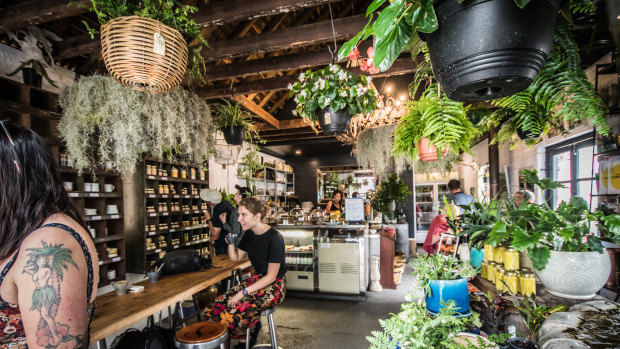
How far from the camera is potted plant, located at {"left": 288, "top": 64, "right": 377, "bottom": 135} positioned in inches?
85.7

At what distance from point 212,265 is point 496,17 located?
312cm

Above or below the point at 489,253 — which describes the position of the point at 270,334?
below

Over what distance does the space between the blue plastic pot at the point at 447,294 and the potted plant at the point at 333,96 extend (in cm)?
137

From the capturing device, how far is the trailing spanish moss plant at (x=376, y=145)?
5992 mm

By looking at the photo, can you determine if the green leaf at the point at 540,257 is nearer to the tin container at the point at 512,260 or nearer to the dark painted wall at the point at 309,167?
the tin container at the point at 512,260

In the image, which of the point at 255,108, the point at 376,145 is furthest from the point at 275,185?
the point at 376,145

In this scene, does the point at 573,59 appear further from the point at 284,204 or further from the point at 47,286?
the point at 284,204

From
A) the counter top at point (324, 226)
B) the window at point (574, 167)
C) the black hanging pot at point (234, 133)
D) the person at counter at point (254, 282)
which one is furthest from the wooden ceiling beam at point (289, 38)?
the window at point (574, 167)

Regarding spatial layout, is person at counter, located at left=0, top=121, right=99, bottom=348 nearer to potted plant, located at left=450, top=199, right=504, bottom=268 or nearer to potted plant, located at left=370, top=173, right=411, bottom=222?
potted plant, located at left=450, top=199, right=504, bottom=268

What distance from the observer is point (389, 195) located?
679 centimetres

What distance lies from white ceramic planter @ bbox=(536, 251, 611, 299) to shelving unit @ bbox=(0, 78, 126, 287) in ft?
11.4

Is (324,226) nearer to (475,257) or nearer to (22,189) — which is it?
(475,257)

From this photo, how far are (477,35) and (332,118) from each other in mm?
1594

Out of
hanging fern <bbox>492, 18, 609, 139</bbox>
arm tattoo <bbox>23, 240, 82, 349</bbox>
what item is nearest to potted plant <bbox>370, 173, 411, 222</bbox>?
hanging fern <bbox>492, 18, 609, 139</bbox>
